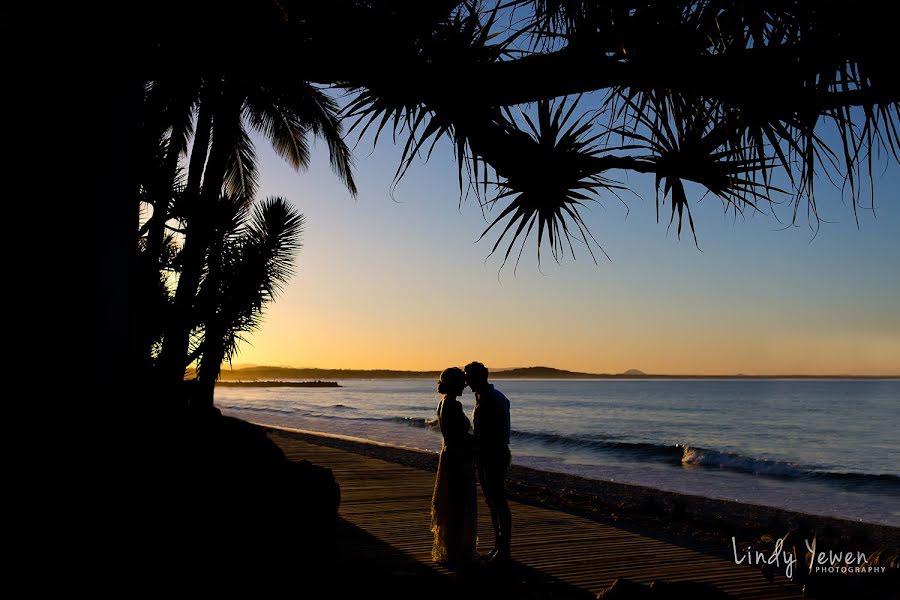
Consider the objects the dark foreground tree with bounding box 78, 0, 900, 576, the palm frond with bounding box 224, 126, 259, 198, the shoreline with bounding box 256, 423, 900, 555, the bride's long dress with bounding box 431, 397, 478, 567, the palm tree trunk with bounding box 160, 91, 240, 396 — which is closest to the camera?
the dark foreground tree with bounding box 78, 0, 900, 576

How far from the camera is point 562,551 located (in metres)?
6.21

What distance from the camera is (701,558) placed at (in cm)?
598

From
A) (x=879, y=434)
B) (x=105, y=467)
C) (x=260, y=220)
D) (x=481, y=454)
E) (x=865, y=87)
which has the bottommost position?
(x=879, y=434)

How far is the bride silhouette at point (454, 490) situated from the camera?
5590mm

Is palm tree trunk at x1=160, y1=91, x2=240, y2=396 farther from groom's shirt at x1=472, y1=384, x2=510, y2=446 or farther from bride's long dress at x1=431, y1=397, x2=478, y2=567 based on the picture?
groom's shirt at x1=472, y1=384, x2=510, y2=446

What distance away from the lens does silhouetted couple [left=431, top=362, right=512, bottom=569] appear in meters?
5.61

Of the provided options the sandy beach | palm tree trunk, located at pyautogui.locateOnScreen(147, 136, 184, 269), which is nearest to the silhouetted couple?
the sandy beach

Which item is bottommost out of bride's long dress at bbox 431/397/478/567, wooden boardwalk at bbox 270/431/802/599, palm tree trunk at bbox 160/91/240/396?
wooden boardwalk at bbox 270/431/802/599

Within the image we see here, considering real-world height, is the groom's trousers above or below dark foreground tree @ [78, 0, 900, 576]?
below

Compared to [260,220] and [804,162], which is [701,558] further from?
[260,220]

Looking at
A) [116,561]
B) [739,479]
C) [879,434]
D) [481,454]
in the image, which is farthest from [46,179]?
[879,434]

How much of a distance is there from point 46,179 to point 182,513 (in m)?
1.47

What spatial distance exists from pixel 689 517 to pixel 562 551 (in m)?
5.28

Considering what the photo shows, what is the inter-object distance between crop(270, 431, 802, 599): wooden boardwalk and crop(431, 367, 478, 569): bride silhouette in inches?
7.9
